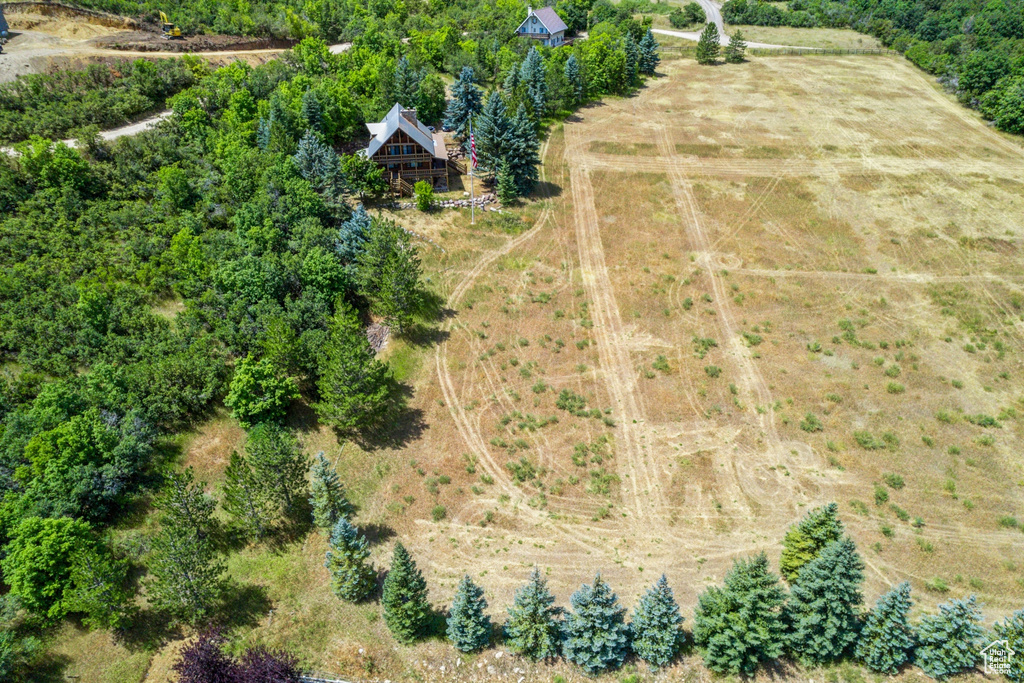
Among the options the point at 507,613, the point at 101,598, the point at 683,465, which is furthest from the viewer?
the point at 683,465

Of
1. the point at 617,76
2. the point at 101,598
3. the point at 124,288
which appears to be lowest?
the point at 101,598

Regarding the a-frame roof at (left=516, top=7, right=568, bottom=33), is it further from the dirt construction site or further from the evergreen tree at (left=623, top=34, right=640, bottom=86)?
the dirt construction site

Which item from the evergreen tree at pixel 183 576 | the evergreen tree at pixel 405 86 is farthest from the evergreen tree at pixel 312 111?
the evergreen tree at pixel 183 576

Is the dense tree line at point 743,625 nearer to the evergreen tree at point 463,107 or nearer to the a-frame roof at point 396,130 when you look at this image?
the a-frame roof at point 396,130

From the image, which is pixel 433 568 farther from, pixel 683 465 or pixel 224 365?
pixel 224 365

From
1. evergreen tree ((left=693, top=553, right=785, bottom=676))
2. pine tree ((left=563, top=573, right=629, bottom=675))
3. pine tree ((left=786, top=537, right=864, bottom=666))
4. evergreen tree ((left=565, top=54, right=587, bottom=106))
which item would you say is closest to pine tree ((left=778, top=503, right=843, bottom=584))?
pine tree ((left=786, top=537, right=864, bottom=666))

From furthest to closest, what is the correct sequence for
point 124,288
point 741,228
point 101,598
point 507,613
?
point 741,228, point 124,288, point 507,613, point 101,598

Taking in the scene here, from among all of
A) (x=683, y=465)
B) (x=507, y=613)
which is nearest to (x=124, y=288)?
(x=507, y=613)

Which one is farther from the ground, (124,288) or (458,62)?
(458,62)
